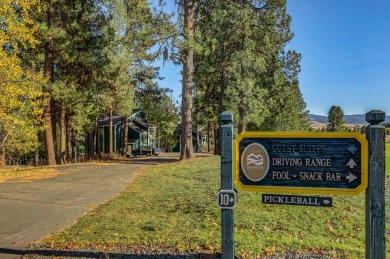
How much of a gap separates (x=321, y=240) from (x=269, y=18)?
21.8m

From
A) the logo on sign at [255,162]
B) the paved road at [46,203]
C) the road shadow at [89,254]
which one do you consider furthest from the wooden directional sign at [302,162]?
the paved road at [46,203]

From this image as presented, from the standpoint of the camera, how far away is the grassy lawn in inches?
196

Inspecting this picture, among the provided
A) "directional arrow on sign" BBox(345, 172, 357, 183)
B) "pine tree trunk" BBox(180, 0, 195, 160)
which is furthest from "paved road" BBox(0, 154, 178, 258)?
"pine tree trunk" BBox(180, 0, 195, 160)

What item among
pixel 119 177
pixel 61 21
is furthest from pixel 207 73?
pixel 119 177

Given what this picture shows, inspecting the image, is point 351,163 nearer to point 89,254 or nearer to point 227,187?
point 227,187

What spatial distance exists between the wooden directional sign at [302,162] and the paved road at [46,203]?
3.48 metres

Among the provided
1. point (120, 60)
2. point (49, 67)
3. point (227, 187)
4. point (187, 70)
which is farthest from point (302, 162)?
point (49, 67)

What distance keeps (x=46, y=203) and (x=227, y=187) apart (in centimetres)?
601

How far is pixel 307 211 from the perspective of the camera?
688 cm

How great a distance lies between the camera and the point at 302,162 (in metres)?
3.73

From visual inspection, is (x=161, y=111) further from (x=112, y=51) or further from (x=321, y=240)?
(x=321, y=240)

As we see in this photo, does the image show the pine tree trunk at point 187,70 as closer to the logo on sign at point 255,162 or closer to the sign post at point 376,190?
the logo on sign at point 255,162

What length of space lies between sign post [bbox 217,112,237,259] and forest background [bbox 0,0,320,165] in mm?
10991

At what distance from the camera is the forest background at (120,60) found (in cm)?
1558
